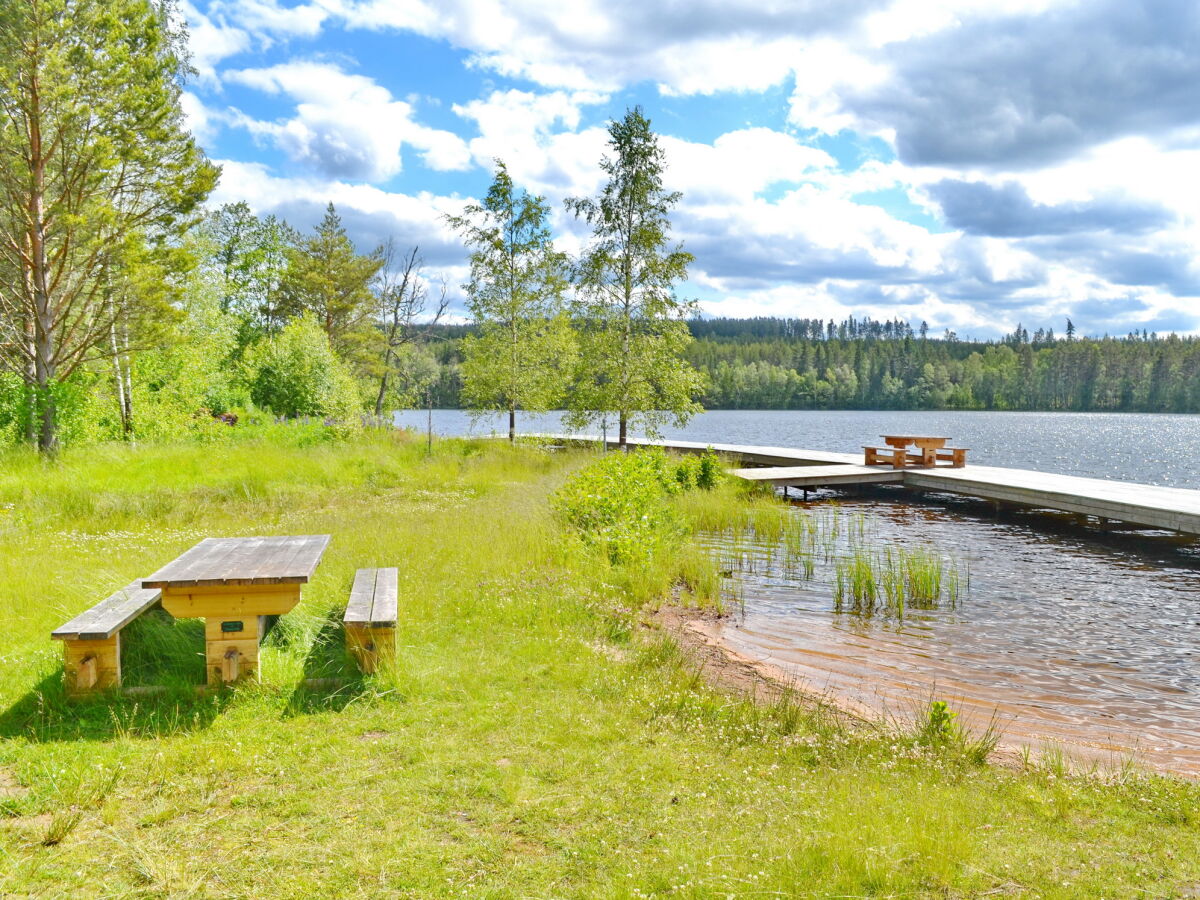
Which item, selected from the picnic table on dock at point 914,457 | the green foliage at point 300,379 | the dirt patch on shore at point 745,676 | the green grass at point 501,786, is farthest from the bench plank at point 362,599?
the green foliage at point 300,379

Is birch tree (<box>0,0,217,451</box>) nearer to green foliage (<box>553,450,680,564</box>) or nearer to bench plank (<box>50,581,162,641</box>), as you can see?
green foliage (<box>553,450,680,564</box>)

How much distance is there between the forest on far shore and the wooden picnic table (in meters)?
87.3

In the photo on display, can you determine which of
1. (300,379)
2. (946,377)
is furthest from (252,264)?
(946,377)

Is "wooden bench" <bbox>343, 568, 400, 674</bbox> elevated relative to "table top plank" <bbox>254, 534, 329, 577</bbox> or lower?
lower

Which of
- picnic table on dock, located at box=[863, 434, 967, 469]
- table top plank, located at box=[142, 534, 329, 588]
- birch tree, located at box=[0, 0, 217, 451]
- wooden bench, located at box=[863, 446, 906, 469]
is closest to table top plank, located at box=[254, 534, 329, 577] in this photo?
table top plank, located at box=[142, 534, 329, 588]

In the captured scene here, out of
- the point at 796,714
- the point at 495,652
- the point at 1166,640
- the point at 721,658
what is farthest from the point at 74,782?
the point at 1166,640

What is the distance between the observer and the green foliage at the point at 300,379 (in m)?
27.3

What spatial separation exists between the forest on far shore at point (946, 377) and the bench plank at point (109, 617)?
Result: 86.6m

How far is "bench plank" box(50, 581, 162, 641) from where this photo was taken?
445cm

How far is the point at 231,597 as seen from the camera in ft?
15.3

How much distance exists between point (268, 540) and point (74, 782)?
266 cm

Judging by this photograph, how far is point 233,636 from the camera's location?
476cm

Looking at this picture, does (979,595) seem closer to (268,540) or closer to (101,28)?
(268,540)

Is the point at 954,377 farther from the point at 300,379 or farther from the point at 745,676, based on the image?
the point at 745,676
